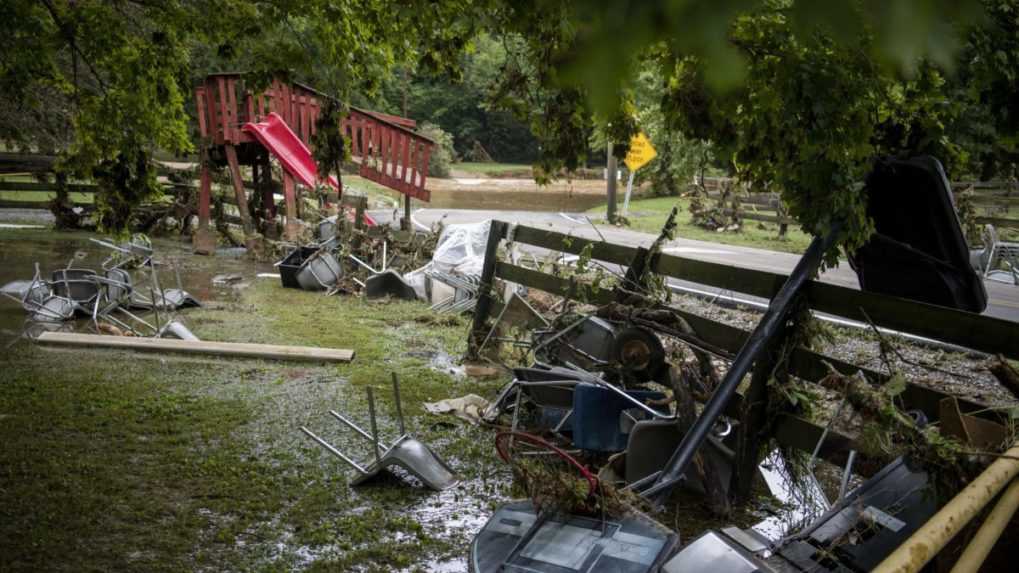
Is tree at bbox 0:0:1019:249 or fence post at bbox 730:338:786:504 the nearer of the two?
tree at bbox 0:0:1019:249

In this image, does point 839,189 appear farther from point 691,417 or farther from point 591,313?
point 591,313

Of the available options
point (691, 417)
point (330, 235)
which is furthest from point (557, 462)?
point (330, 235)

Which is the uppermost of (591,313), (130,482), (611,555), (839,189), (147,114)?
(147,114)

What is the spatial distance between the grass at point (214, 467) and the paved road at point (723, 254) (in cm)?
263

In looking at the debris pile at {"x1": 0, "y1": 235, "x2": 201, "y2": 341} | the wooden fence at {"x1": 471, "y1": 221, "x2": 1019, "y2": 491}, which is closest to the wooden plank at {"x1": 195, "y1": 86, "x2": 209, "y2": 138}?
the debris pile at {"x1": 0, "y1": 235, "x2": 201, "y2": 341}

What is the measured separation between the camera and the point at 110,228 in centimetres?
857

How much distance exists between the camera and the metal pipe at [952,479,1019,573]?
6.88ft

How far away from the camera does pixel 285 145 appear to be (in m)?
17.2

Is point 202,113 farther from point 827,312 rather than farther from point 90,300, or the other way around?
point 827,312

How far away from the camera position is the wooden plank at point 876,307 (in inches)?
145

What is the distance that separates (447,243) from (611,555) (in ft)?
29.3

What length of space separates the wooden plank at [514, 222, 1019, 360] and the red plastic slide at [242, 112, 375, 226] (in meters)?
11.5

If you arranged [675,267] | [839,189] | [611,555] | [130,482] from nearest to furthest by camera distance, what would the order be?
[611,555]
[839,189]
[130,482]
[675,267]

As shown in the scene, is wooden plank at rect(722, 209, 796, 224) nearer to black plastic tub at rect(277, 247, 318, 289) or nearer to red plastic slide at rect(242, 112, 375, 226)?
red plastic slide at rect(242, 112, 375, 226)
